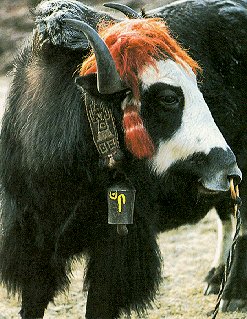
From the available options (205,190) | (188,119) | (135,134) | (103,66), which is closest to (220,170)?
(205,190)

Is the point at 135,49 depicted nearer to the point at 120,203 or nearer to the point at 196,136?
the point at 196,136

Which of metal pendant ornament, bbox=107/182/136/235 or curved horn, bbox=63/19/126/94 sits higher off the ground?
curved horn, bbox=63/19/126/94

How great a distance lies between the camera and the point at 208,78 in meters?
3.54

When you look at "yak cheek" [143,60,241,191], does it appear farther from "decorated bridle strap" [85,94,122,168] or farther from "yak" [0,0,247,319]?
"decorated bridle strap" [85,94,122,168]

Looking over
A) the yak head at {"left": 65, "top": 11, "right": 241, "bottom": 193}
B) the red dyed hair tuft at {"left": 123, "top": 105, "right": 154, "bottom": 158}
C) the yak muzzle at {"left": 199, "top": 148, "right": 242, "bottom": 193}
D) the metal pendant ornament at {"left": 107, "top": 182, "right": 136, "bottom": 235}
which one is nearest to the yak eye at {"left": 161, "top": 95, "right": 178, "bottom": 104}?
the yak head at {"left": 65, "top": 11, "right": 241, "bottom": 193}

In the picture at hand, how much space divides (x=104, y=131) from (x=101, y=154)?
93mm

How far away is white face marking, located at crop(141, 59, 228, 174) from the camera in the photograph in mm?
2760

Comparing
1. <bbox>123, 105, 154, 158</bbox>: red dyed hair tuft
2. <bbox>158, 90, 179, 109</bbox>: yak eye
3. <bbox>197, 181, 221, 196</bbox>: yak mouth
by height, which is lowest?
<bbox>197, 181, 221, 196</bbox>: yak mouth

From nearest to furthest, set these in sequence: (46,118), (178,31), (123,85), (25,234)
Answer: (123,85)
(46,118)
(25,234)
(178,31)

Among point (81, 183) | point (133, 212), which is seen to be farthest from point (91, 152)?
point (133, 212)

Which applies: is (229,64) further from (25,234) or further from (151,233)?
(25,234)

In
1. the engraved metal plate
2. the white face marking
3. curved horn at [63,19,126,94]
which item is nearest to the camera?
curved horn at [63,19,126,94]

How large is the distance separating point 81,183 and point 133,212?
0.26m

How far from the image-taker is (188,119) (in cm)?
277
